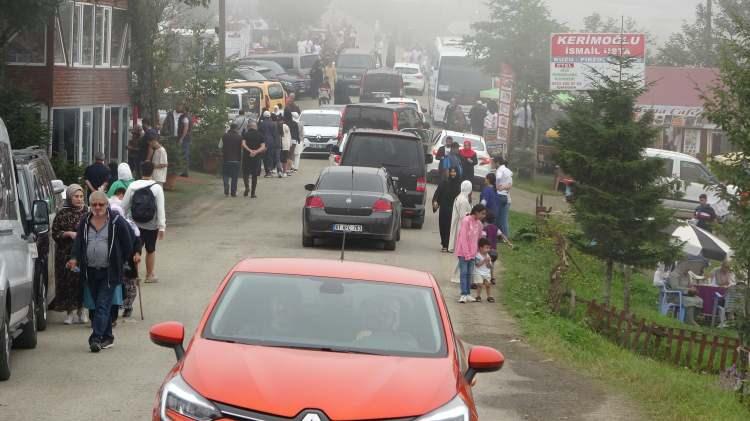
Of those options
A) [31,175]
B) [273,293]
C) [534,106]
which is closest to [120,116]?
[534,106]

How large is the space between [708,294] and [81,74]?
51.0 ft

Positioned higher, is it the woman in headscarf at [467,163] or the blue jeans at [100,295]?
the woman in headscarf at [467,163]

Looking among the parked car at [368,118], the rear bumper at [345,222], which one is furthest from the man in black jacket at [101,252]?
the parked car at [368,118]

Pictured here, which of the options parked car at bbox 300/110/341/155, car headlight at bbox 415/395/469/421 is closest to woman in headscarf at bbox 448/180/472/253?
car headlight at bbox 415/395/469/421

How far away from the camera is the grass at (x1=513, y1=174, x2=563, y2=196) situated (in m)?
41.7

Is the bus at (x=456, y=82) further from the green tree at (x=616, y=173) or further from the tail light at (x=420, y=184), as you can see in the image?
the green tree at (x=616, y=173)

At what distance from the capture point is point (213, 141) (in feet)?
127

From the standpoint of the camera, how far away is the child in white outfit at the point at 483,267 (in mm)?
20375

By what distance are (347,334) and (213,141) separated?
30795 millimetres

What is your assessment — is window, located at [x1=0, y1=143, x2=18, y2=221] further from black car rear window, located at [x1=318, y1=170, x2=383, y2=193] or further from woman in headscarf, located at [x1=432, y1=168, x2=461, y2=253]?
woman in headscarf, located at [x1=432, y1=168, x2=461, y2=253]

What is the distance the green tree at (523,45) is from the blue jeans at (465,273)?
88.2 ft

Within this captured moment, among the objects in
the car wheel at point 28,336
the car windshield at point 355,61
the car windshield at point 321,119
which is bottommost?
the car wheel at point 28,336

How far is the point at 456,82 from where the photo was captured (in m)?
60.4

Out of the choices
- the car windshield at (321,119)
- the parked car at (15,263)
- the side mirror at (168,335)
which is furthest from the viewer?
the car windshield at (321,119)
